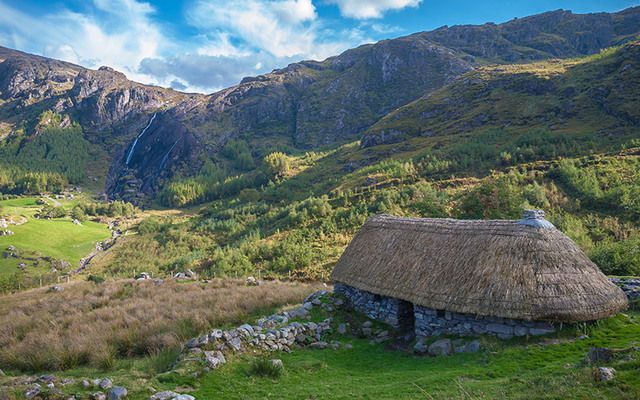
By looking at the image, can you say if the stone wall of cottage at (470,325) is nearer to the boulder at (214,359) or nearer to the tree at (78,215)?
the boulder at (214,359)

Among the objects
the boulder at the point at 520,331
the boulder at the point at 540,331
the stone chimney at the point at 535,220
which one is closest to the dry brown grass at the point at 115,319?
the boulder at the point at 520,331

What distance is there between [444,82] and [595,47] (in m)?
83.1

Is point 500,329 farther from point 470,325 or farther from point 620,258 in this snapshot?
point 620,258

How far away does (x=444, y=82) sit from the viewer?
549ft

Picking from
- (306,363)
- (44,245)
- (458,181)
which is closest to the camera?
(306,363)

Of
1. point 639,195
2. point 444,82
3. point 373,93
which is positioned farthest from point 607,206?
point 373,93

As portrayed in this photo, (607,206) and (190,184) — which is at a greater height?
(190,184)

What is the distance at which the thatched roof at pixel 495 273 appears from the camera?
1245 centimetres

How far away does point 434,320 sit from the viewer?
14359 millimetres

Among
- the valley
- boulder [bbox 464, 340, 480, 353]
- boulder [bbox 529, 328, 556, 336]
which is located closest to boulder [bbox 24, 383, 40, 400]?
the valley

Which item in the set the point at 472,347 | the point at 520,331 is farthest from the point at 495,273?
the point at 472,347

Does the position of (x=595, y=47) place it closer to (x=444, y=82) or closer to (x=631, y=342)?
(x=444, y=82)

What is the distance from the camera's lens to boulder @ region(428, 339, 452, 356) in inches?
513

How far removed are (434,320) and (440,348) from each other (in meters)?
1.31
